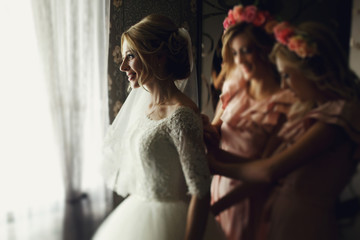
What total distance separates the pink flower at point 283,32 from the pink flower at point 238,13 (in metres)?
0.11

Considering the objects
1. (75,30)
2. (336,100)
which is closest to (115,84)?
(75,30)

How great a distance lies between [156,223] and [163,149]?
0.25 m

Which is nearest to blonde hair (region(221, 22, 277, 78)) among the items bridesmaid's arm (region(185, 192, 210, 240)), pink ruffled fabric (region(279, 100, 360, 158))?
pink ruffled fabric (region(279, 100, 360, 158))

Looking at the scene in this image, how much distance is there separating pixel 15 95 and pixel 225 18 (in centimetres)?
103

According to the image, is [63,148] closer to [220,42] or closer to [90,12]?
[90,12]

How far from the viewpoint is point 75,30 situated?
1286 mm

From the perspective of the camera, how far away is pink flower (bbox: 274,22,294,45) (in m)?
0.77

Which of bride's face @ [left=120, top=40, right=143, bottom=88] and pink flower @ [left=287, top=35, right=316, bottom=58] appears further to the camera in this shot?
bride's face @ [left=120, top=40, right=143, bottom=88]

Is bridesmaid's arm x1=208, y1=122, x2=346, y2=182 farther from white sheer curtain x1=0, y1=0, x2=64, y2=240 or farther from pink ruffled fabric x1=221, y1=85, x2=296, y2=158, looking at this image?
white sheer curtain x1=0, y1=0, x2=64, y2=240

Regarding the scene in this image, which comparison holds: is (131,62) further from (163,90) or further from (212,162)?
(212,162)

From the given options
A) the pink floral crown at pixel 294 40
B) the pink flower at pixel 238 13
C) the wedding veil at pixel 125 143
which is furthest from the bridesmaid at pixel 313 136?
the wedding veil at pixel 125 143

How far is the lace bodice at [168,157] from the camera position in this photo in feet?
2.96

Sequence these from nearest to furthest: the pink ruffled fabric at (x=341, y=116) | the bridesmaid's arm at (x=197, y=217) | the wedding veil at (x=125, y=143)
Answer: the pink ruffled fabric at (x=341, y=116), the bridesmaid's arm at (x=197, y=217), the wedding veil at (x=125, y=143)

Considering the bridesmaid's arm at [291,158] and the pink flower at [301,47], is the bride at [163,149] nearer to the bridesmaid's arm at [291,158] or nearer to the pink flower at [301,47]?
the bridesmaid's arm at [291,158]
